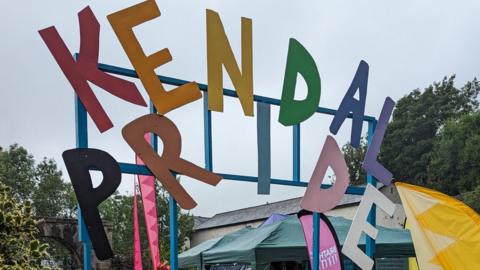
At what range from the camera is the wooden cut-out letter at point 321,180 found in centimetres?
405

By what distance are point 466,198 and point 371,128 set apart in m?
15.5

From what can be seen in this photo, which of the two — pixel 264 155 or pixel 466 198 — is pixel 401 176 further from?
pixel 264 155

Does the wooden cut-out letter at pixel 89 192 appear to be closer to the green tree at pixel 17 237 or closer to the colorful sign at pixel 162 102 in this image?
the colorful sign at pixel 162 102

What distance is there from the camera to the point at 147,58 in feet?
Answer: 11.0

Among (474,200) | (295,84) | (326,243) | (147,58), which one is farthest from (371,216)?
(474,200)

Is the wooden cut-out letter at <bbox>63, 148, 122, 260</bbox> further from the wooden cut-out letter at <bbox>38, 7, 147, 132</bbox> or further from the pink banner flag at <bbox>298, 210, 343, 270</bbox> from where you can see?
the pink banner flag at <bbox>298, 210, 343, 270</bbox>

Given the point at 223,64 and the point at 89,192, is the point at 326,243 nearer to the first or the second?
the point at 223,64

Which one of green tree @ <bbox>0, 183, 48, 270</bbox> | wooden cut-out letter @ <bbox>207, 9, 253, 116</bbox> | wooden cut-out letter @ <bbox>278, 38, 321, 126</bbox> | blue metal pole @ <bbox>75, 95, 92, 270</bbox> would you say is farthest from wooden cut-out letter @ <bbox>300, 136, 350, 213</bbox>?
green tree @ <bbox>0, 183, 48, 270</bbox>

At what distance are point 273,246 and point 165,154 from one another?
3603 millimetres

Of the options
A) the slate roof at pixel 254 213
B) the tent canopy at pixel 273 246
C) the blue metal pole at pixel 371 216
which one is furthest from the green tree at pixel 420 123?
the blue metal pole at pixel 371 216

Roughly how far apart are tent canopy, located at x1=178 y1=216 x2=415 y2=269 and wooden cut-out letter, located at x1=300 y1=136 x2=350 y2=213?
251cm

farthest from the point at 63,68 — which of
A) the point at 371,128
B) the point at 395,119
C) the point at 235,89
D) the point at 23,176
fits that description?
the point at 395,119

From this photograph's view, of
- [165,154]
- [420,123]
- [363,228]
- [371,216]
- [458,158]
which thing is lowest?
[363,228]

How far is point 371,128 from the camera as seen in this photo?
532 centimetres
